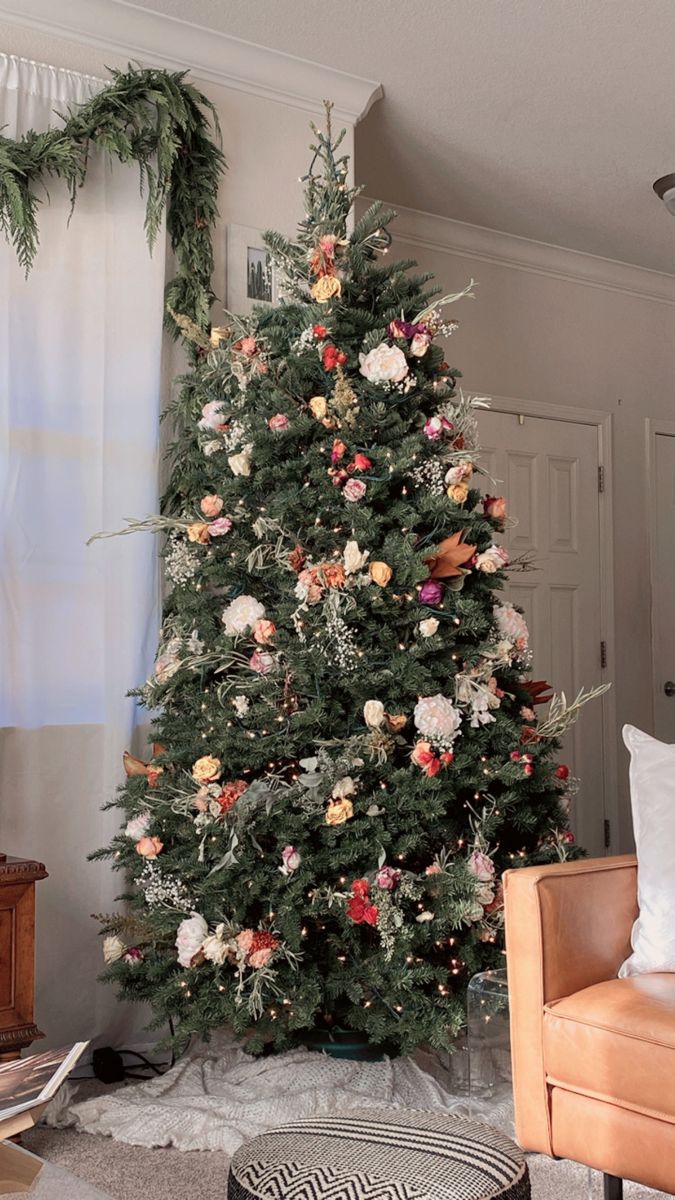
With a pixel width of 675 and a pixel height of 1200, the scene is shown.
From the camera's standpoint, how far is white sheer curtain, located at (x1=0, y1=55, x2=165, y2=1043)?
291 cm


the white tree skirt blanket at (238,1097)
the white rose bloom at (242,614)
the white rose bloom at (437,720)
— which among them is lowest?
the white tree skirt blanket at (238,1097)

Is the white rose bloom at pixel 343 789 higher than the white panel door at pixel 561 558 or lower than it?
lower

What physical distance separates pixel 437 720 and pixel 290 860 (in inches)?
18.1

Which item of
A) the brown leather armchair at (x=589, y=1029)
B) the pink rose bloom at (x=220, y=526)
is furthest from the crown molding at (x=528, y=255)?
the brown leather armchair at (x=589, y=1029)

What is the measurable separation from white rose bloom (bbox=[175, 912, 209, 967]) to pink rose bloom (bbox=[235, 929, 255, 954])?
0.08 m

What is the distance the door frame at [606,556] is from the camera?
4844 millimetres

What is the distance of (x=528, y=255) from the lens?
4.82 m

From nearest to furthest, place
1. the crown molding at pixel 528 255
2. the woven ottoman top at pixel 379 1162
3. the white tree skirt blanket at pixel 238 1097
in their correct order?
the woven ottoman top at pixel 379 1162, the white tree skirt blanket at pixel 238 1097, the crown molding at pixel 528 255

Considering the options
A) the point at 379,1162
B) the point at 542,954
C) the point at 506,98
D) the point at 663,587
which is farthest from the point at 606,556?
the point at 379,1162

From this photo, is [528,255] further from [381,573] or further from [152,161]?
[381,573]

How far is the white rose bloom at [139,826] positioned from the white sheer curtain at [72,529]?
0.83 feet

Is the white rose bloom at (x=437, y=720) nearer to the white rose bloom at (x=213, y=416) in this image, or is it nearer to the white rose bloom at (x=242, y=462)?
the white rose bloom at (x=242, y=462)

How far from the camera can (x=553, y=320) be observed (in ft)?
16.2

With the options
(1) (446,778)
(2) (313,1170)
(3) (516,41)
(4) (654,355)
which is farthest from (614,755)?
(2) (313,1170)
